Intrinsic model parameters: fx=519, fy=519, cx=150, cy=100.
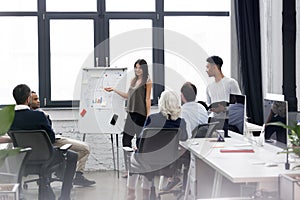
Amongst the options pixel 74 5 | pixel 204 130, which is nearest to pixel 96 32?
pixel 74 5

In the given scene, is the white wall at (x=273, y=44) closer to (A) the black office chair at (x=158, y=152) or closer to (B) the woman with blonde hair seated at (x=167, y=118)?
(B) the woman with blonde hair seated at (x=167, y=118)

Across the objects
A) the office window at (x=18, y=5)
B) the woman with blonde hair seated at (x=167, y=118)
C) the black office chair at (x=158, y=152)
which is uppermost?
the office window at (x=18, y=5)

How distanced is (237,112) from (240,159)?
819mm

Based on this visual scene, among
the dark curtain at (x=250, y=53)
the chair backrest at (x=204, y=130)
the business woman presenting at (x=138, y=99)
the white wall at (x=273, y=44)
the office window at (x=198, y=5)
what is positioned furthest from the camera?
the office window at (x=198, y=5)

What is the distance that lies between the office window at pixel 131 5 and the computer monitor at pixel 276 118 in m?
3.85

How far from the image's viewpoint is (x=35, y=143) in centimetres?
480

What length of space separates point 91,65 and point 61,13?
0.86m

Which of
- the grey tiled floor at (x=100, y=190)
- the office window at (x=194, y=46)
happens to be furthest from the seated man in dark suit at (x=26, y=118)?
the office window at (x=194, y=46)

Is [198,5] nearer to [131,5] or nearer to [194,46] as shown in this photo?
[194,46]

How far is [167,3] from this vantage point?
300 inches

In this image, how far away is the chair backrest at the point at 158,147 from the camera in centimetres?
459

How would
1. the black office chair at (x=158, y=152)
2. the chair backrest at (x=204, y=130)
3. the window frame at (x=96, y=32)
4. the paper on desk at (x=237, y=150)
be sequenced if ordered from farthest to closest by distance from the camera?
the window frame at (x=96, y=32), the chair backrest at (x=204, y=130), the black office chair at (x=158, y=152), the paper on desk at (x=237, y=150)

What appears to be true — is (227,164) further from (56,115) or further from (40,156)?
(56,115)

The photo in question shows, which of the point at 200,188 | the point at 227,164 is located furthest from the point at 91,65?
the point at 227,164
